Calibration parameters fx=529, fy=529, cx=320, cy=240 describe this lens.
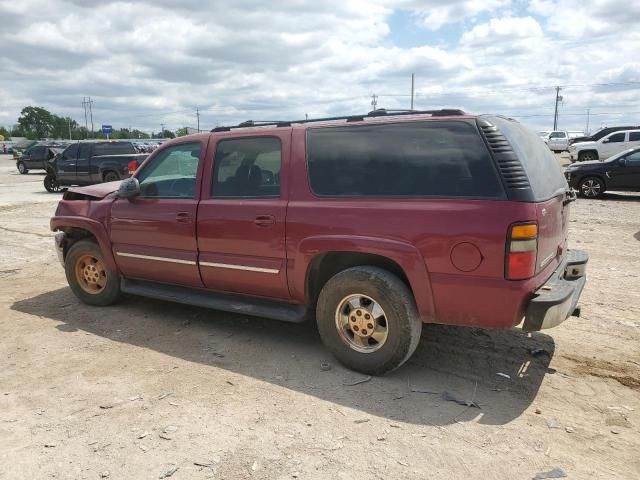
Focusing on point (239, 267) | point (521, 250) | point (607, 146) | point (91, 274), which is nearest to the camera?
point (521, 250)

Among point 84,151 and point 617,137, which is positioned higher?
point 617,137

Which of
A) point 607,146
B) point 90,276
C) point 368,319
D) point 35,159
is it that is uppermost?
point 607,146

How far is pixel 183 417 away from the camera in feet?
11.3

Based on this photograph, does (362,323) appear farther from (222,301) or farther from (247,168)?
(247,168)

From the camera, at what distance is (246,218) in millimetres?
4391

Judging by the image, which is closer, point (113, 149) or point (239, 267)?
point (239, 267)

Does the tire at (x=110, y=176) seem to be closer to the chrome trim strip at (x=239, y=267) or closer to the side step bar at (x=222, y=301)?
the side step bar at (x=222, y=301)

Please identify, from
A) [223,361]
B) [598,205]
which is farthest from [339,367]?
[598,205]

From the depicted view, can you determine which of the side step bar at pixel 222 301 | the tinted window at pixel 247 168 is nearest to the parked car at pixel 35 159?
the side step bar at pixel 222 301

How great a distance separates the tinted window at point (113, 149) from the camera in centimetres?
1923

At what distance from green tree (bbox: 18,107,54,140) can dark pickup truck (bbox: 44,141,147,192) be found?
416 ft

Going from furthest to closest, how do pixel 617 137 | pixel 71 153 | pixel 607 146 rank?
pixel 607 146 → pixel 617 137 → pixel 71 153

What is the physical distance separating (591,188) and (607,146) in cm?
1133

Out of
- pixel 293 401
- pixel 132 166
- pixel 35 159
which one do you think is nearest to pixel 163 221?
pixel 293 401
